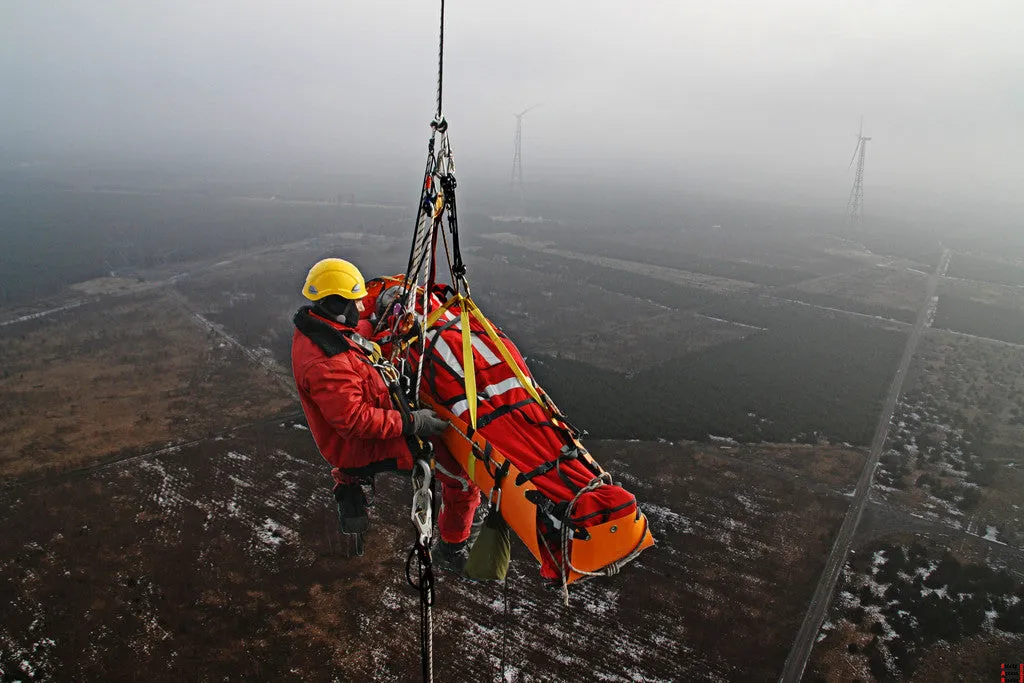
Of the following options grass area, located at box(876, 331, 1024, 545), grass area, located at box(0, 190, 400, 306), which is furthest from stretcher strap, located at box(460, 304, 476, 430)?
grass area, located at box(0, 190, 400, 306)

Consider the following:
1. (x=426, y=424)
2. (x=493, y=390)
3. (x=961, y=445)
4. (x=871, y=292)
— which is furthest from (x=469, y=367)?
(x=871, y=292)

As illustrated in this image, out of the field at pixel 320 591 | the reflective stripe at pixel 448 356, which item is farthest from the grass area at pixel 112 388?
the reflective stripe at pixel 448 356

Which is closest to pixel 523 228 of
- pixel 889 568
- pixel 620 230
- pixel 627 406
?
pixel 620 230

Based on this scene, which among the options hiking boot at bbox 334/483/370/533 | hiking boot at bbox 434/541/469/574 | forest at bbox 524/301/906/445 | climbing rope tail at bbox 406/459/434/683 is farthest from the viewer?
forest at bbox 524/301/906/445

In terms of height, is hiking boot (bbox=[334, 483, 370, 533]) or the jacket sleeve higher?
the jacket sleeve

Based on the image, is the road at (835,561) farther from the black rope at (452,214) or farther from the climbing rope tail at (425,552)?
the black rope at (452,214)

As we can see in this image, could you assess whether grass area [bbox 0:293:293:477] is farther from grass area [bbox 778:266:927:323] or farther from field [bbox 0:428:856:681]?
grass area [bbox 778:266:927:323]

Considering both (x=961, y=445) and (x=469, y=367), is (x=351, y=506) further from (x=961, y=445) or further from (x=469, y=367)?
(x=961, y=445)
